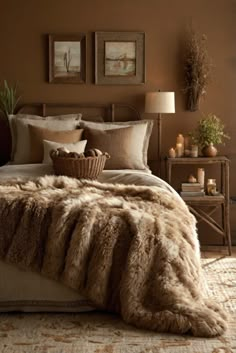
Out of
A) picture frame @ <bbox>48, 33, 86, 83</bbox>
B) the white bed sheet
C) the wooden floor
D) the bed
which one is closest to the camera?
the bed

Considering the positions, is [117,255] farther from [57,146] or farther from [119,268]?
[57,146]

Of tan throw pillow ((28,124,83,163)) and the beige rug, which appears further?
tan throw pillow ((28,124,83,163))

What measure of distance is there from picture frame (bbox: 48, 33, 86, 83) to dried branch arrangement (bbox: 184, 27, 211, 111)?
0.98m

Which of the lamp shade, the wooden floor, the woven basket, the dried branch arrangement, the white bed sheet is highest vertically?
the dried branch arrangement

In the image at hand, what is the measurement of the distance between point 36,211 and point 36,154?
1.85 metres

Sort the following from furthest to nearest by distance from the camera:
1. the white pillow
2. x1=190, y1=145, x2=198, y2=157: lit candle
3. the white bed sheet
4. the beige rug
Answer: x1=190, y1=145, x2=198, y2=157: lit candle < the white pillow < the white bed sheet < the beige rug

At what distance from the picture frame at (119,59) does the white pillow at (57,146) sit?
881 mm

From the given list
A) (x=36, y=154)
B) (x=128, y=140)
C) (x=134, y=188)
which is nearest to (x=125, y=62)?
(x=128, y=140)

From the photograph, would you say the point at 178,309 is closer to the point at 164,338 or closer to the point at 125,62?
the point at 164,338

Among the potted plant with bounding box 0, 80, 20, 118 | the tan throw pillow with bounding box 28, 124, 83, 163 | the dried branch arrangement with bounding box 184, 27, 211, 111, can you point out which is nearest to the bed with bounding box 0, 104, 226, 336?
the tan throw pillow with bounding box 28, 124, 83, 163

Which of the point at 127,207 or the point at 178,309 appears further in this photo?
the point at 127,207

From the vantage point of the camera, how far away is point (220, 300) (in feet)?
13.3

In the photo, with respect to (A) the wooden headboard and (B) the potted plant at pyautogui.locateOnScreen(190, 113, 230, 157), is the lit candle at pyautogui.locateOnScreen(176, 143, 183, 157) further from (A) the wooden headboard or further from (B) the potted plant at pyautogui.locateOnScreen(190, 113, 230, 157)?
(A) the wooden headboard

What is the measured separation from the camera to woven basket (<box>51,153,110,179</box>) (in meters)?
4.68
